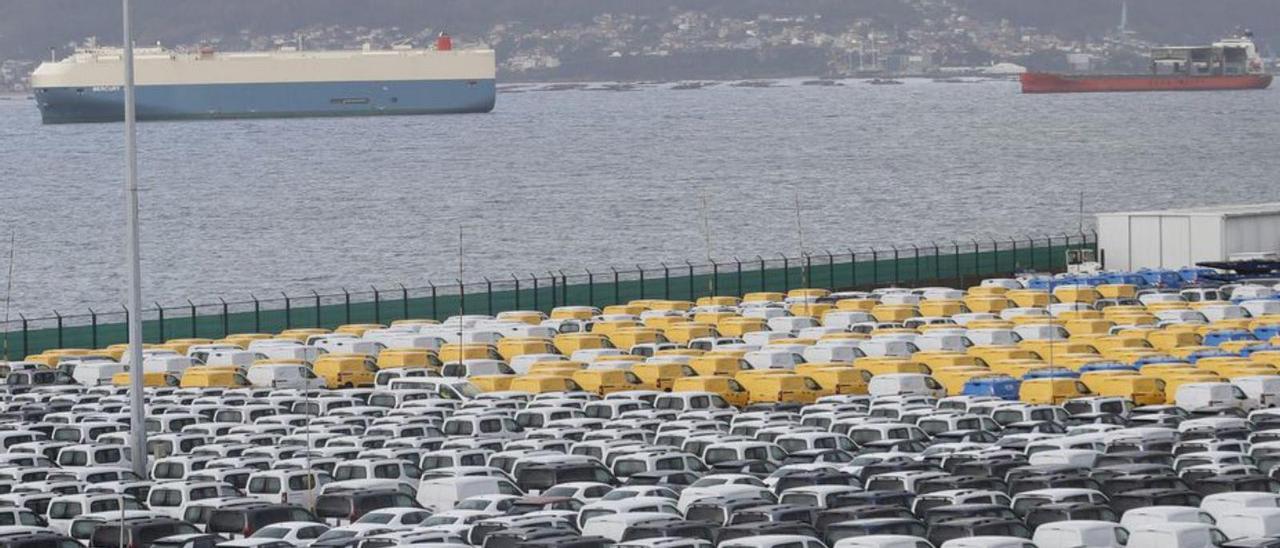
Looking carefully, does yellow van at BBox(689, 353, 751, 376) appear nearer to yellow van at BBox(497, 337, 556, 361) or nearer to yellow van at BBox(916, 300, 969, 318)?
yellow van at BBox(497, 337, 556, 361)

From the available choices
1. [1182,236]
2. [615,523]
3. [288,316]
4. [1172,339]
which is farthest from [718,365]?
[1182,236]

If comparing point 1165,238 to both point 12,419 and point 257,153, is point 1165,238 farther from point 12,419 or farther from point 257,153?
point 257,153

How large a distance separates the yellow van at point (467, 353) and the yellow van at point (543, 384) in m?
3.84

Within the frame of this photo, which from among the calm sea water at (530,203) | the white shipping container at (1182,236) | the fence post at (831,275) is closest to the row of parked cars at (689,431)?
the fence post at (831,275)

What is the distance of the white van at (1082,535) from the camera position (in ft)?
72.5

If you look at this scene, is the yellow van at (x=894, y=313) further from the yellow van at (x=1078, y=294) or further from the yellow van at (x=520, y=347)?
the yellow van at (x=520, y=347)

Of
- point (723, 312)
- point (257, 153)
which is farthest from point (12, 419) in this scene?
point (257, 153)

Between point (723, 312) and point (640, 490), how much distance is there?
2325 centimetres

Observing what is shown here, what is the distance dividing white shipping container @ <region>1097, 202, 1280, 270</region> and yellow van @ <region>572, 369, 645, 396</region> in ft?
77.4

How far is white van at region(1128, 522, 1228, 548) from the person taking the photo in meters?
21.8

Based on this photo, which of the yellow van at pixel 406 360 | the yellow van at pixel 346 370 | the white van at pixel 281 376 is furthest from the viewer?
the yellow van at pixel 406 360

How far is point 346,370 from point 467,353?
230cm

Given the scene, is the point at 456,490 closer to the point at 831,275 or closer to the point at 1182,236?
the point at 831,275

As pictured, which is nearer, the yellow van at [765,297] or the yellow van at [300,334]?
the yellow van at [300,334]
